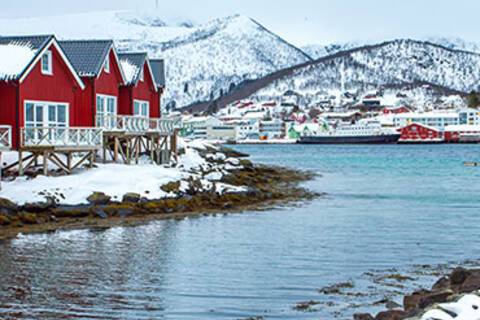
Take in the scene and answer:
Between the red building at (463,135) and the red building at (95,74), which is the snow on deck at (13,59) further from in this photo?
the red building at (463,135)

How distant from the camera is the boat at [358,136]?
16162cm

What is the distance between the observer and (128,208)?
26.7m

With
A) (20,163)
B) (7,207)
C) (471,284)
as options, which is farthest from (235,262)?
(20,163)

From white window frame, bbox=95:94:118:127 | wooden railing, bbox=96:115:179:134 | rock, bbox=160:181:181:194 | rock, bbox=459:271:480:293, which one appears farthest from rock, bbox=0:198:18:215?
rock, bbox=459:271:480:293

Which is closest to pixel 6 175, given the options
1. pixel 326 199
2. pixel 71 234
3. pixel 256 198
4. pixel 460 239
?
pixel 71 234

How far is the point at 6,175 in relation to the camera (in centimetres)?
2908

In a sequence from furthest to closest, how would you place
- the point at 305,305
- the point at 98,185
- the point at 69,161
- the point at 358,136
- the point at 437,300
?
the point at 358,136 → the point at 69,161 → the point at 98,185 → the point at 305,305 → the point at 437,300

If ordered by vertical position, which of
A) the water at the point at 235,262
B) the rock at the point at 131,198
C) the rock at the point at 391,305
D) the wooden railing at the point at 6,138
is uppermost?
the wooden railing at the point at 6,138

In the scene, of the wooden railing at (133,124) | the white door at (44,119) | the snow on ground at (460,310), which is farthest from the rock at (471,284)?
the wooden railing at (133,124)

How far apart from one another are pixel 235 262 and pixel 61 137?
1394cm

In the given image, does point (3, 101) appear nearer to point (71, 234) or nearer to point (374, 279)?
point (71, 234)

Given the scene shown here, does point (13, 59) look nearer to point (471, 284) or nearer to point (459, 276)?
point (459, 276)

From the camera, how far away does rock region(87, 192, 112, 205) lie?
26384mm

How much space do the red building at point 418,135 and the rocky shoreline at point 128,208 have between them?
130m
